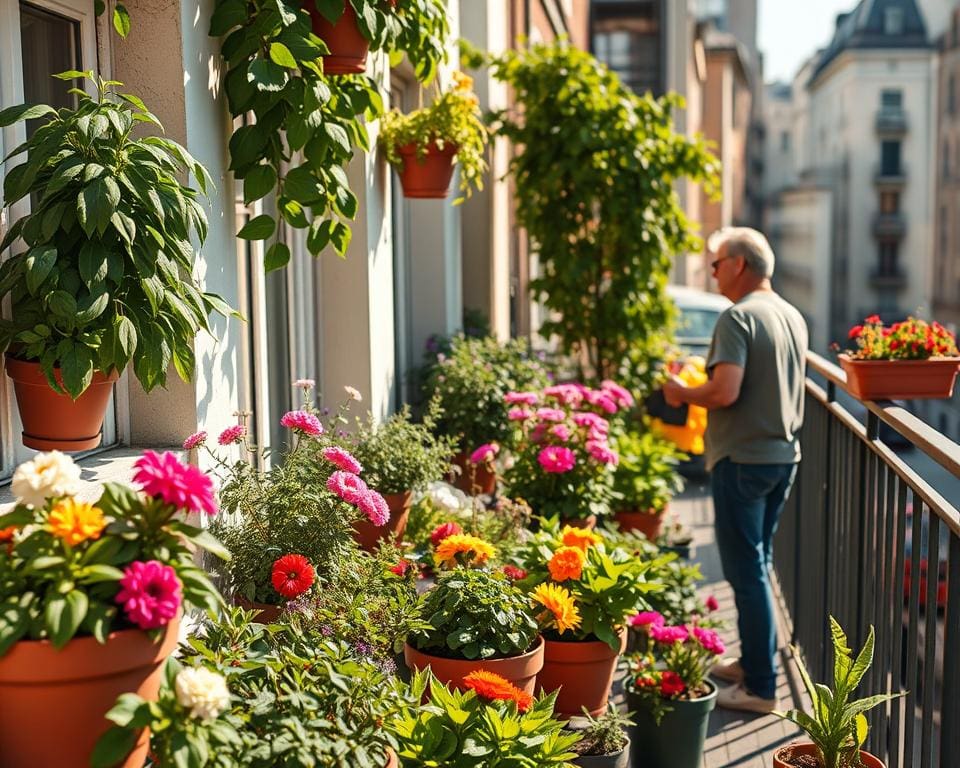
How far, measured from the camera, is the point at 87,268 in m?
2.42

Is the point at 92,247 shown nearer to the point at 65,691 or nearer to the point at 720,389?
the point at 65,691

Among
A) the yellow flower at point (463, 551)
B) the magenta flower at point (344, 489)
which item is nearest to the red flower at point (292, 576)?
the magenta flower at point (344, 489)

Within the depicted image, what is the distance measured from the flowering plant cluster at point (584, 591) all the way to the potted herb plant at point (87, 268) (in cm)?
140

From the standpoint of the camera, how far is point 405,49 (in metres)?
4.07

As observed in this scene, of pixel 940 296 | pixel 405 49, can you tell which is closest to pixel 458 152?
pixel 405 49

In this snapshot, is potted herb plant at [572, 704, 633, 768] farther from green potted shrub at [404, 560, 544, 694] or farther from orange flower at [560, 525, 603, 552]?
orange flower at [560, 525, 603, 552]

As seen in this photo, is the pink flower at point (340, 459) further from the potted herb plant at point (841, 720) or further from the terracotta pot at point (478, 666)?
the potted herb plant at point (841, 720)

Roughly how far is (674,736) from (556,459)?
1.50m

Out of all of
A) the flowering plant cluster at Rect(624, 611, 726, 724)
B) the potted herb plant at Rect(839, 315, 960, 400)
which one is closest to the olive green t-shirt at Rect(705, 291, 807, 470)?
the potted herb plant at Rect(839, 315, 960, 400)

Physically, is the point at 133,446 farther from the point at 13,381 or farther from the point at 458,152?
the point at 458,152

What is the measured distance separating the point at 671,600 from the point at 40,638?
3.12 m

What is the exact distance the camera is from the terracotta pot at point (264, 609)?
3127 millimetres

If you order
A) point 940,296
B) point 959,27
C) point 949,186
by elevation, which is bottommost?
point 940,296

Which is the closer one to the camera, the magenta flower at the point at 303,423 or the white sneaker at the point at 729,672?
the magenta flower at the point at 303,423
